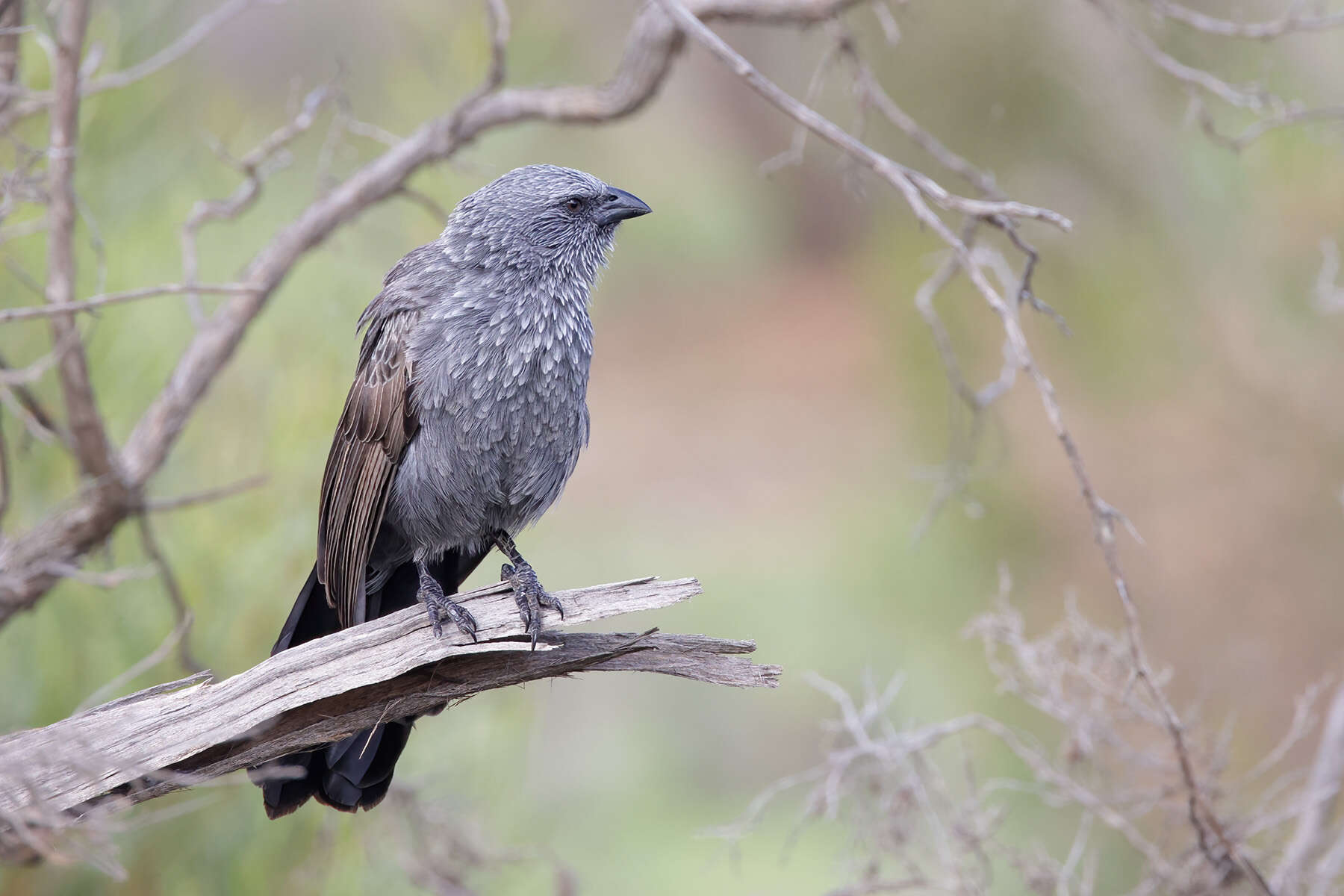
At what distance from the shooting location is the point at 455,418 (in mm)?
2916

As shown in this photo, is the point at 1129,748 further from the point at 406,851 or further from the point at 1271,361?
the point at 1271,361

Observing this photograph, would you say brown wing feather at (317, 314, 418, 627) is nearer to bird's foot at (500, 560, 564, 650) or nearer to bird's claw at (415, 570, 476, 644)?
bird's claw at (415, 570, 476, 644)

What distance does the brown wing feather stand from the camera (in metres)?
2.98

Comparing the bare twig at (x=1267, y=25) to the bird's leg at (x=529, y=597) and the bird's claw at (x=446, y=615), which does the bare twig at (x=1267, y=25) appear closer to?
the bird's leg at (x=529, y=597)

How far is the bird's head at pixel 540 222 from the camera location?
3119mm

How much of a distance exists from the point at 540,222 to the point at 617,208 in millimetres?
246

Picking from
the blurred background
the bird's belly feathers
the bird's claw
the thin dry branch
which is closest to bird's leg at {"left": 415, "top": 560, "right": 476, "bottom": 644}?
the bird's claw

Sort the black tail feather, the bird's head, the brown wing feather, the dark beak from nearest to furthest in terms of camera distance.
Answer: the black tail feather < the brown wing feather < the bird's head < the dark beak

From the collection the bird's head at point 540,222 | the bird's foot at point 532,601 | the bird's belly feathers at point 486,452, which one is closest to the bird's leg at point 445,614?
the bird's foot at point 532,601

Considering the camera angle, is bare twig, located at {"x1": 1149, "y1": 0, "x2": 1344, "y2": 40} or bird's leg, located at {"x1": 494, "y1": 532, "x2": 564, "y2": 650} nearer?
bird's leg, located at {"x1": 494, "y1": 532, "x2": 564, "y2": 650}

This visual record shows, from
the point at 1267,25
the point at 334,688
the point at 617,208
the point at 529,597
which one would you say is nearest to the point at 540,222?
the point at 617,208

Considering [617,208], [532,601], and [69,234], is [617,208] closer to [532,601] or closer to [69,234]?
[532,601]

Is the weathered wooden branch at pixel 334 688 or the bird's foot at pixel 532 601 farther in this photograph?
the bird's foot at pixel 532 601

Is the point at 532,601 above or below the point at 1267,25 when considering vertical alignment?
below
